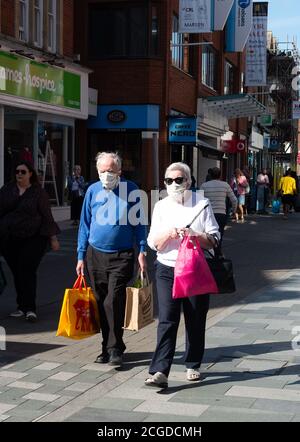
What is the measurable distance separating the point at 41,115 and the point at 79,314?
1431cm

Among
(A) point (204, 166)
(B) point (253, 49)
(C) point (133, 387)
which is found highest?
(B) point (253, 49)

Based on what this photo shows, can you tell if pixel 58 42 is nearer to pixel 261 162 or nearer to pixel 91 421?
pixel 91 421

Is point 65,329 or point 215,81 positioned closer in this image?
point 65,329

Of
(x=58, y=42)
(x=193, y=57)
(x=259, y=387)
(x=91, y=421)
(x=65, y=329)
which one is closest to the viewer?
(x=91, y=421)

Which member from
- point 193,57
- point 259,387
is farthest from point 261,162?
point 259,387

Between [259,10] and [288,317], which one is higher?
[259,10]

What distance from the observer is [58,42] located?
67.7ft

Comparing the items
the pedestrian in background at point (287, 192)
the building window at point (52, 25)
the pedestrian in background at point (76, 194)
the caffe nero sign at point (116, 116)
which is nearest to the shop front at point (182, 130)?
the caffe nero sign at point (116, 116)

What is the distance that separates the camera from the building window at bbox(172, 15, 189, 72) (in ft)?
81.9

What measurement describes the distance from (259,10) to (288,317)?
2576 cm

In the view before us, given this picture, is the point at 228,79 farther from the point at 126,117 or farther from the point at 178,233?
the point at 178,233

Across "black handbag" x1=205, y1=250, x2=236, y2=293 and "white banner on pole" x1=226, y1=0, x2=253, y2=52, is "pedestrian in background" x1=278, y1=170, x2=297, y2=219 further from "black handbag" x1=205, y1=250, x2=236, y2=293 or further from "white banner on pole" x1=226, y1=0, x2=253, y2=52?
"black handbag" x1=205, y1=250, x2=236, y2=293

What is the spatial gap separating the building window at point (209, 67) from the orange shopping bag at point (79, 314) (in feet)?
79.5

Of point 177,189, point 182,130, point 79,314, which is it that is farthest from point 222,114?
point 177,189
